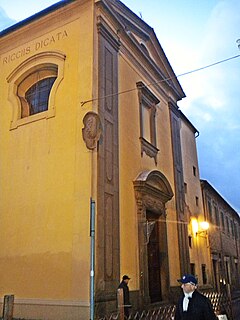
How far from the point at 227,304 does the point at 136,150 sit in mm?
5332

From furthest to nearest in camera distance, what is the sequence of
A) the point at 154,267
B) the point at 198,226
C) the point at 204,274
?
the point at 198,226
the point at 204,274
the point at 154,267

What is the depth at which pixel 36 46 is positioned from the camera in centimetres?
1173

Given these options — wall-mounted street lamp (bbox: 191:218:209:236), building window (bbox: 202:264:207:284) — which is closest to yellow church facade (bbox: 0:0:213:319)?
wall-mounted street lamp (bbox: 191:218:209:236)

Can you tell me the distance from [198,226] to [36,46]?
11.5 meters

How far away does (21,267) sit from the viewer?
380 inches

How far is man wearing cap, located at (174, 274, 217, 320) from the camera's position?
416 centimetres

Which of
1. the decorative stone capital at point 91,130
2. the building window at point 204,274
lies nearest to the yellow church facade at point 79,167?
the decorative stone capital at point 91,130

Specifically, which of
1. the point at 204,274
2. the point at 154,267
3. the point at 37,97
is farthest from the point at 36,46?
the point at 204,274

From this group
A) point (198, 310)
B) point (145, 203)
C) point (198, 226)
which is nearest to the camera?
point (198, 310)

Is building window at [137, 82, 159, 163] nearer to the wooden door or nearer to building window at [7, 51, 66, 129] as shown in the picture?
the wooden door

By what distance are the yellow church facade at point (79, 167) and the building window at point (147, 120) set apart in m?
0.06

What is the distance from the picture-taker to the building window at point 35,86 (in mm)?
10867

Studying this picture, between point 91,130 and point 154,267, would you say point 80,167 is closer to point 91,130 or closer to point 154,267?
point 91,130

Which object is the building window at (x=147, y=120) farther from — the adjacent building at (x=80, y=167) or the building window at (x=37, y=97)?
the building window at (x=37, y=97)
